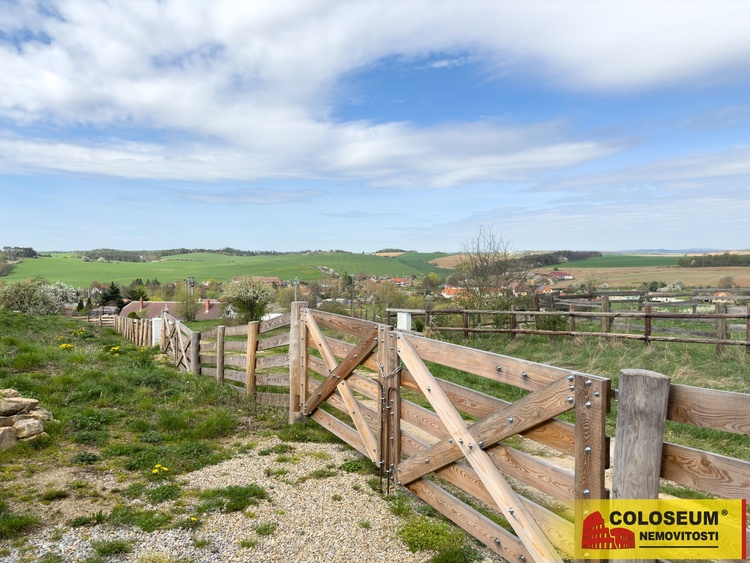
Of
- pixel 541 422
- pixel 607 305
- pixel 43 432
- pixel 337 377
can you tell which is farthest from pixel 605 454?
pixel 607 305

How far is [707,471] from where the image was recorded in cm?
232

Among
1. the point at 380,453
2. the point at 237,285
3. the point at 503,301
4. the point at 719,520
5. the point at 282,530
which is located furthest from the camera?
the point at 237,285

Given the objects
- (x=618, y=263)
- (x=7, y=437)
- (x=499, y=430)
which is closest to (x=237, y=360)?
(x=7, y=437)

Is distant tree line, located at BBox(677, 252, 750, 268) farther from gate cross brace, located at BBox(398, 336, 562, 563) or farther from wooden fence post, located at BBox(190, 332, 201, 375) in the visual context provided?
gate cross brace, located at BBox(398, 336, 562, 563)

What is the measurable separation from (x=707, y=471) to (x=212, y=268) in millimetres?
98905

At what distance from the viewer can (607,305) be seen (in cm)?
1452

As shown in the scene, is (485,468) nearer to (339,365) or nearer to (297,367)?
(339,365)

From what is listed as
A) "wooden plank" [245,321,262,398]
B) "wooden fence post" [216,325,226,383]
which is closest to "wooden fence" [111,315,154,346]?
"wooden fence post" [216,325,226,383]

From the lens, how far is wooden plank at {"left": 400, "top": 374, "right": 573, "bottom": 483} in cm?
300

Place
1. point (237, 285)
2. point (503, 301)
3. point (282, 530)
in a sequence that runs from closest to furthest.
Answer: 1. point (282, 530)
2. point (503, 301)
3. point (237, 285)

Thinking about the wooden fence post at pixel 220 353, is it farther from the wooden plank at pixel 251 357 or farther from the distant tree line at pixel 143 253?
the distant tree line at pixel 143 253

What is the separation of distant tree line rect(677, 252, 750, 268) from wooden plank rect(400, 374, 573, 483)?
42.2 metres

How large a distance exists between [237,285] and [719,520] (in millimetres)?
37391

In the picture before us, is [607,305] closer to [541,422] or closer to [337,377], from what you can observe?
[337,377]
